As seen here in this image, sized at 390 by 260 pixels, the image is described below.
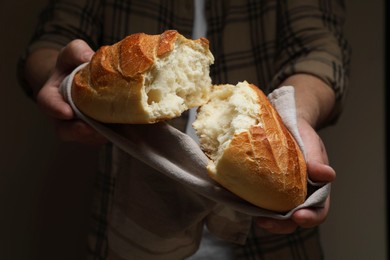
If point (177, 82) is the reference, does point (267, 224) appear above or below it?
below

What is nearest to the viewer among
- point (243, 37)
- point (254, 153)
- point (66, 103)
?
point (254, 153)

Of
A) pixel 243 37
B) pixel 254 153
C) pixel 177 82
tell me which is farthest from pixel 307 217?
pixel 243 37

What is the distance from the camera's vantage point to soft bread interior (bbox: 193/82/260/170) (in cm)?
52

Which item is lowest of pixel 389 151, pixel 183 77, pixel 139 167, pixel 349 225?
pixel 349 225

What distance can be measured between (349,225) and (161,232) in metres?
0.48

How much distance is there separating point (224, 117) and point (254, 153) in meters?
0.08

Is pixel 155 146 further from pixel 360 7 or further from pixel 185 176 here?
pixel 360 7

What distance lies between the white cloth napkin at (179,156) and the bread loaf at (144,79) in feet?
0.10

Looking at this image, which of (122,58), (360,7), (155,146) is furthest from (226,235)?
(360,7)

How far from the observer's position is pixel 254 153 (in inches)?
19.1

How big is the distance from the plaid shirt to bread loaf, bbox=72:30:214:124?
255mm

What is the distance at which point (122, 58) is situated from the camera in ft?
1.73

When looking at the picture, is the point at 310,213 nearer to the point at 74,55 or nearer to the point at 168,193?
the point at 168,193

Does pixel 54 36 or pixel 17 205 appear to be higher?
pixel 54 36
